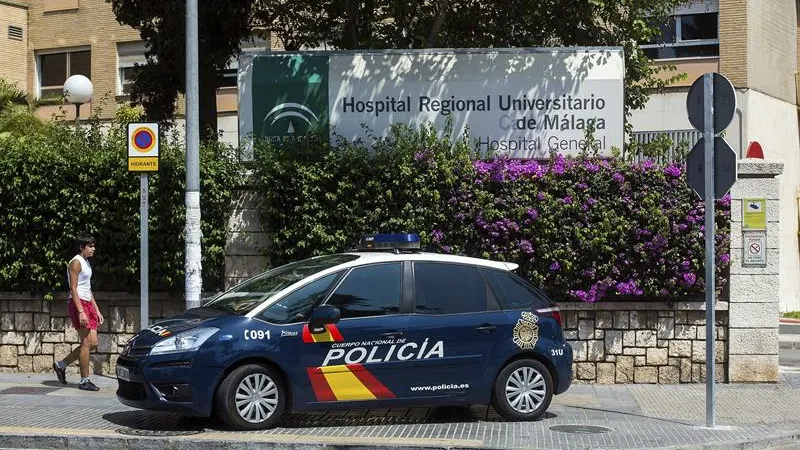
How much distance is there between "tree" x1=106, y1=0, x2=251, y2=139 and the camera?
51.7 ft

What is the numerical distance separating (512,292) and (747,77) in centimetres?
1562

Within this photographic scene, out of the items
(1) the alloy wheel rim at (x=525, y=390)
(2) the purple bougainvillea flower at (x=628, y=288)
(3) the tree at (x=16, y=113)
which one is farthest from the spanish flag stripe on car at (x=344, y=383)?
(3) the tree at (x=16, y=113)

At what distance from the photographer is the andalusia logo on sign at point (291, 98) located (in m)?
12.9

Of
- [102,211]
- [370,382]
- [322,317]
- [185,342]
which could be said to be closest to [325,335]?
[322,317]

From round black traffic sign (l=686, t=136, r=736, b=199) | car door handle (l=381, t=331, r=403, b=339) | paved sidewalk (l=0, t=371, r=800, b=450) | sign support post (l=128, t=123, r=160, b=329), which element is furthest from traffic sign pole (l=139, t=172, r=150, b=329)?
round black traffic sign (l=686, t=136, r=736, b=199)

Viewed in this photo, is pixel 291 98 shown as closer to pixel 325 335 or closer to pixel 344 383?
pixel 325 335

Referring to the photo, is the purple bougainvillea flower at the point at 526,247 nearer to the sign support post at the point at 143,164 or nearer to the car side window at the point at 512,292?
the car side window at the point at 512,292

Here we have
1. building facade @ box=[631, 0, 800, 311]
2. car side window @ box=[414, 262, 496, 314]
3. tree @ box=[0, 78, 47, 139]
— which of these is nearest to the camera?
car side window @ box=[414, 262, 496, 314]

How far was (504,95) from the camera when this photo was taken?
12.8 m

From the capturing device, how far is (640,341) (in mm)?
12195

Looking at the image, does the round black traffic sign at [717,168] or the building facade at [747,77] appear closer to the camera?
the round black traffic sign at [717,168]

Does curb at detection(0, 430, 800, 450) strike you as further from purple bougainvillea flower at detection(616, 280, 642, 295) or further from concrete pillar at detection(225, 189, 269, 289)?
concrete pillar at detection(225, 189, 269, 289)

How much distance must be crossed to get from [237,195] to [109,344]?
2378 mm

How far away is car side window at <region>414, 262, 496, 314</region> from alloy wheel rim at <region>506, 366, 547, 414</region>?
70 cm
